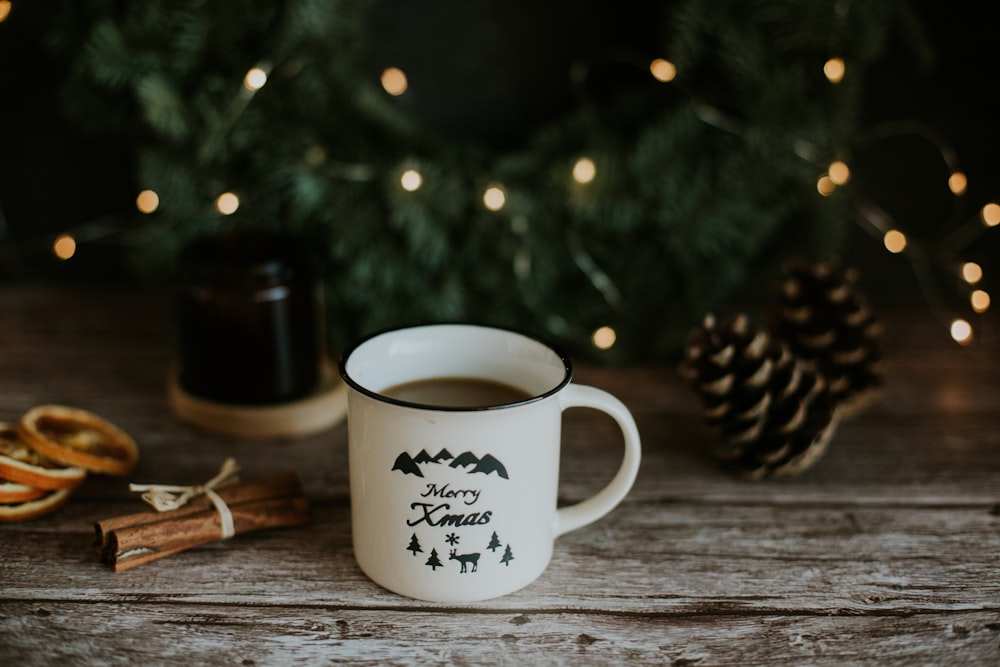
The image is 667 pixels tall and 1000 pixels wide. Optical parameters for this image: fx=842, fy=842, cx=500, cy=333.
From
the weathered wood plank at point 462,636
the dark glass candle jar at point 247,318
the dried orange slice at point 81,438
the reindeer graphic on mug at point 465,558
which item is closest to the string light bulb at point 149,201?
the dark glass candle jar at point 247,318

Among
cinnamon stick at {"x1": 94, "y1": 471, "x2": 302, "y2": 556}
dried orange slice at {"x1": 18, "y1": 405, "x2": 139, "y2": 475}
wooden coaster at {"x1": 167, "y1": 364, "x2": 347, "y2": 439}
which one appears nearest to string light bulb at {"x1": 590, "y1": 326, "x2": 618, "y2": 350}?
wooden coaster at {"x1": 167, "y1": 364, "x2": 347, "y2": 439}

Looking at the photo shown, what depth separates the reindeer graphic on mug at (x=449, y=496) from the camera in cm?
58

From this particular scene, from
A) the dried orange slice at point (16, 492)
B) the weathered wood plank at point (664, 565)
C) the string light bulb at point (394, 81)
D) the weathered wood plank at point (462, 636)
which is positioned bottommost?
the weathered wood plank at point (462, 636)

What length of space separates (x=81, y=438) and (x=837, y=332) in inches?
30.3

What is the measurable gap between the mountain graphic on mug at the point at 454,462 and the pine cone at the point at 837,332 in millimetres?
452

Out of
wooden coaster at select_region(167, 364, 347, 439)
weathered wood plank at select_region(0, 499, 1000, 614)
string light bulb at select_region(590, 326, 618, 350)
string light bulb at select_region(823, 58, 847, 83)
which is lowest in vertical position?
weathered wood plank at select_region(0, 499, 1000, 614)

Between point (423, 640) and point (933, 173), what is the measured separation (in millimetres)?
1001

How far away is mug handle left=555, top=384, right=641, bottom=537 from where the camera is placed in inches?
25.0

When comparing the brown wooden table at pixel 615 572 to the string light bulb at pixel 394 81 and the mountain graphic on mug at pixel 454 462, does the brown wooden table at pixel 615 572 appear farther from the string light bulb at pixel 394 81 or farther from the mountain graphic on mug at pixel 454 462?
the string light bulb at pixel 394 81

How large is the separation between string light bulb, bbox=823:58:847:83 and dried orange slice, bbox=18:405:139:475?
0.83 meters

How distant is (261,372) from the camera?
0.87 meters

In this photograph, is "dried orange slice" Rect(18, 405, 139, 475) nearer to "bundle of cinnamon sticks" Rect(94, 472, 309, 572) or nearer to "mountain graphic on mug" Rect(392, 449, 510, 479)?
"bundle of cinnamon sticks" Rect(94, 472, 309, 572)

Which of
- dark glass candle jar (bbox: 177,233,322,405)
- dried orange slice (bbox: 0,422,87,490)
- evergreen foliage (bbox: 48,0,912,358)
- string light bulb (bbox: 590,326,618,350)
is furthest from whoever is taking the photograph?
string light bulb (bbox: 590,326,618,350)

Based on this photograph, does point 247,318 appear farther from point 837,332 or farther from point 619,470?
point 837,332
